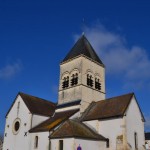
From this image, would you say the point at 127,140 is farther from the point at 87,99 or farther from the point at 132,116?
the point at 87,99

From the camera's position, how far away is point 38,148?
2803cm

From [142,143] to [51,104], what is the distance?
569 inches

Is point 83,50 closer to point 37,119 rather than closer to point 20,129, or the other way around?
point 37,119

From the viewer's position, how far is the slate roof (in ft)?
91.4

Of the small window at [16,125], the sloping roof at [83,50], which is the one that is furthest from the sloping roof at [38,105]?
the sloping roof at [83,50]

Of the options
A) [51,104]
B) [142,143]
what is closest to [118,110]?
[142,143]

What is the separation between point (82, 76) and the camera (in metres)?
34.4

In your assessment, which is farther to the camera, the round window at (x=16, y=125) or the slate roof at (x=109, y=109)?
the round window at (x=16, y=125)

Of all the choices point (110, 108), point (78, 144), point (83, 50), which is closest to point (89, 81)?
point (83, 50)

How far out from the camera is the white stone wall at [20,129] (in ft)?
99.4

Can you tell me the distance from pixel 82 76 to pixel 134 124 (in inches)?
391

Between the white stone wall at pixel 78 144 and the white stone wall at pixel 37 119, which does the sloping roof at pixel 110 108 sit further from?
the white stone wall at pixel 37 119

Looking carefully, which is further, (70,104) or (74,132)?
(70,104)

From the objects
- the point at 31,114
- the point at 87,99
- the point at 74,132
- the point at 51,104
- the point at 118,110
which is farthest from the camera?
the point at 51,104
